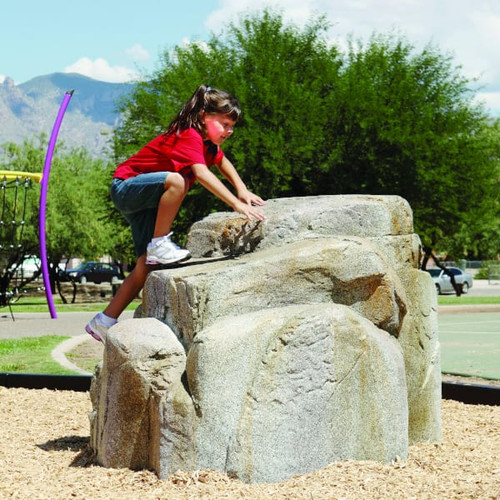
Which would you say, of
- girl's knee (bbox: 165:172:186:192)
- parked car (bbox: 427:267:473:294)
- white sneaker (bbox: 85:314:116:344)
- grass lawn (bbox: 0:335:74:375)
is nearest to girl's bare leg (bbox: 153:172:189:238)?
girl's knee (bbox: 165:172:186:192)

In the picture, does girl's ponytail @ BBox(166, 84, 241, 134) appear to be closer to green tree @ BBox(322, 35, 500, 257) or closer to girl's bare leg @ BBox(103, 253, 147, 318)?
girl's bare leg @ BBox(103, 253, 147, 318)

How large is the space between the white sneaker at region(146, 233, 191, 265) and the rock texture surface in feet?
0.44

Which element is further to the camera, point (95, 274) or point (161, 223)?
point (95, 274)

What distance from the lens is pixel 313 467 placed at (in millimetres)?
5102

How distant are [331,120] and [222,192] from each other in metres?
22.1

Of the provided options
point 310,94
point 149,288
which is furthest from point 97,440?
point 310,94

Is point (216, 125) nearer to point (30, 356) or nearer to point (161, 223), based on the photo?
point (161, 223)

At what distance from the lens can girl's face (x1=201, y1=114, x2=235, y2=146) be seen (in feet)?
19.8

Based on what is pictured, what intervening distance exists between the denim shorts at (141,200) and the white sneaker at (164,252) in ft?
0.80

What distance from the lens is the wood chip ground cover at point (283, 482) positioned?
4.87 metres

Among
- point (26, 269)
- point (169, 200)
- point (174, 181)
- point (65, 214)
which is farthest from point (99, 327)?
point (26, 269)

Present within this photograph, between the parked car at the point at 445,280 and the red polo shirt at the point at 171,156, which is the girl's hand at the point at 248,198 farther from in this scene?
the parked car at the point at 445,280

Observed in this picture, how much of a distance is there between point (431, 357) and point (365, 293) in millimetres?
1050

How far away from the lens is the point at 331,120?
27328 mm
